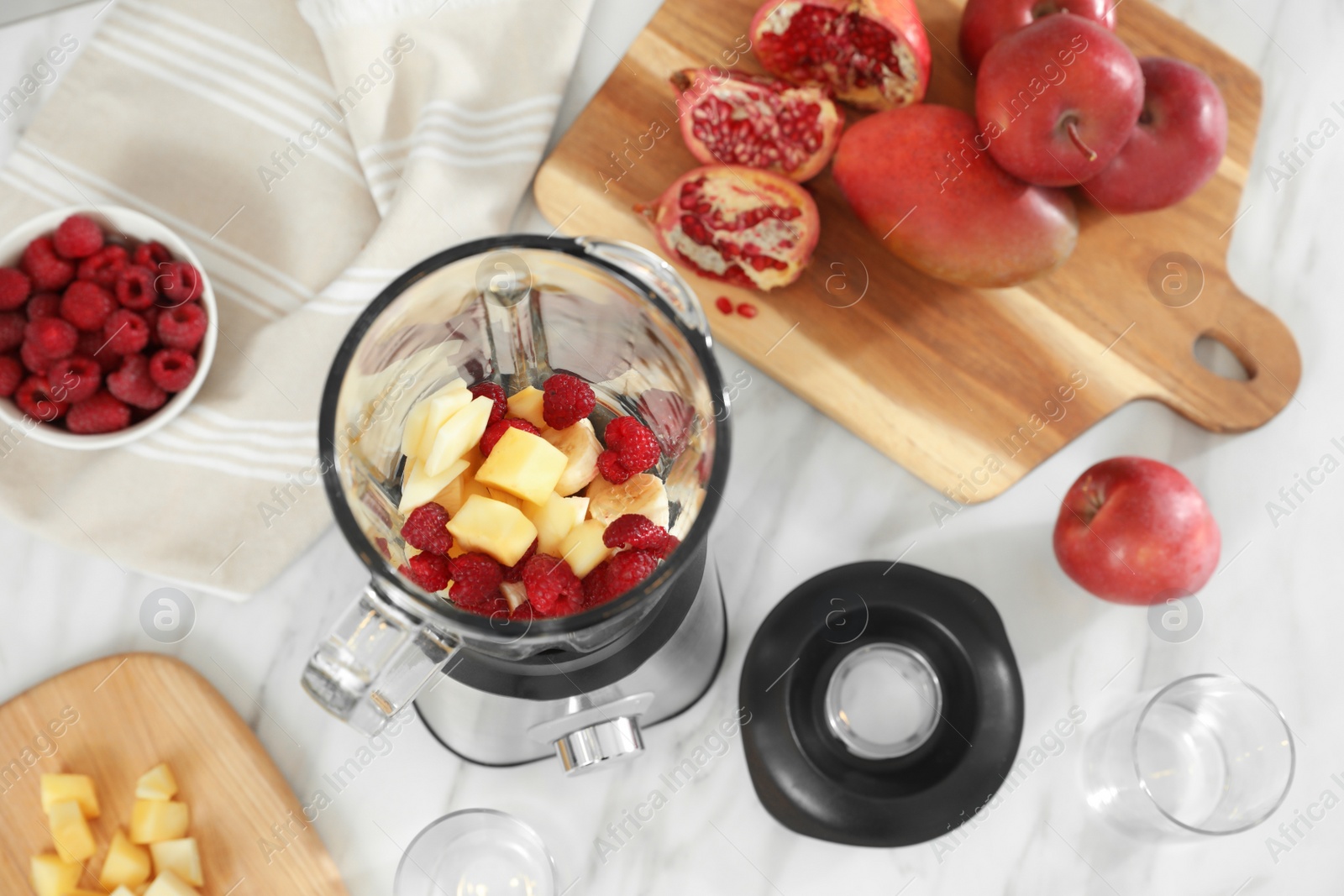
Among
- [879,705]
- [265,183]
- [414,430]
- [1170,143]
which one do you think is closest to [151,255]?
[265,183]

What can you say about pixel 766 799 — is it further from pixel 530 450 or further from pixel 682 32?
pixel 682 32

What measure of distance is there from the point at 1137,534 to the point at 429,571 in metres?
0.59

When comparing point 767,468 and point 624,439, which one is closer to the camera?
point 624,439

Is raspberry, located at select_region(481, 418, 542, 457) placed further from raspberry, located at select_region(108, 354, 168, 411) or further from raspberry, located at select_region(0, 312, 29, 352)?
raspberry, located at select_region(0, 312, 29, 352)

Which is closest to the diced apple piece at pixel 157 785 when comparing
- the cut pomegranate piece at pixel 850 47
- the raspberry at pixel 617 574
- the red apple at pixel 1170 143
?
the raspberry at pixel 617 574

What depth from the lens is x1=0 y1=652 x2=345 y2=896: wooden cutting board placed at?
834 millimetres

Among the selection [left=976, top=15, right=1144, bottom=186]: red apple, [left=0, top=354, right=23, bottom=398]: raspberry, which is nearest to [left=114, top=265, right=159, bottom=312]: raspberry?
[left=0, top=354, right=23, bottom=398]: raspberry

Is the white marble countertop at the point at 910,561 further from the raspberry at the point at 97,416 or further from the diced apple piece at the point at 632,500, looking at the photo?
the diced apple piece at the point at 632,500

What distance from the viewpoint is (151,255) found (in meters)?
0.84

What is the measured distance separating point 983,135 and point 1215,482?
0.40 meters

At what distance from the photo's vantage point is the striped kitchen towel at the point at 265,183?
2.85 feet

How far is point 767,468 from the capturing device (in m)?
0.90

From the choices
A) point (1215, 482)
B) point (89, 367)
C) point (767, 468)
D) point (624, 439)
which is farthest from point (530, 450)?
point (1215, 482)

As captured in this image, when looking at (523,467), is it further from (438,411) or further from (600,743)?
(600,743)
